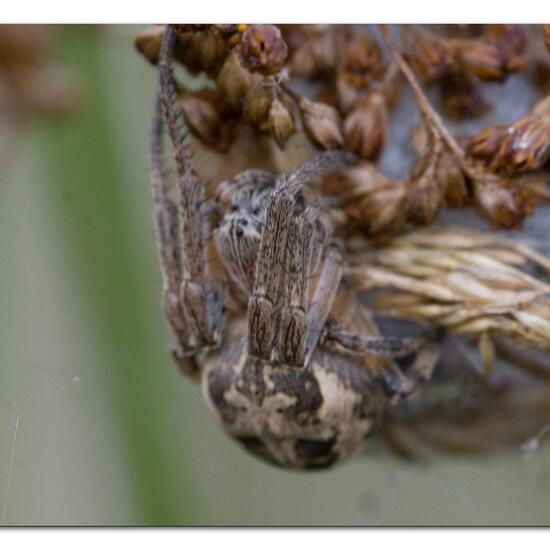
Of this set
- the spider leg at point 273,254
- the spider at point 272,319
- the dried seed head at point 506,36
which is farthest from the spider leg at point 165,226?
the dried seed head at point 506,36

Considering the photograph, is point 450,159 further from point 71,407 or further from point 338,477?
point 338,477

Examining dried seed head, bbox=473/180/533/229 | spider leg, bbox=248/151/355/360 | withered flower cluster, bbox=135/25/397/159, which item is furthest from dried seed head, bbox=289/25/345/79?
dried seed head, bbox=473/180/533/229

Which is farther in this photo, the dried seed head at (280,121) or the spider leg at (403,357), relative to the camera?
the spider leg at (403,357)

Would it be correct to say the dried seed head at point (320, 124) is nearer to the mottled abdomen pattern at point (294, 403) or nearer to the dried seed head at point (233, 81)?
the dried seed head at point (233, 81)

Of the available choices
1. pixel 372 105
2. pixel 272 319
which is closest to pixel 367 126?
pixel 372 105

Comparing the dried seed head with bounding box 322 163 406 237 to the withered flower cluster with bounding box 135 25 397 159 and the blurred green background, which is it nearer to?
the withered flower cluster with bounding box 135 25 397 159

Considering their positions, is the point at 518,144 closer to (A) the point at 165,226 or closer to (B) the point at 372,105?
(B) the point at 372,105

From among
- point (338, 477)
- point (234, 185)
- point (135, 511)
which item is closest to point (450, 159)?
point (234, 185)
